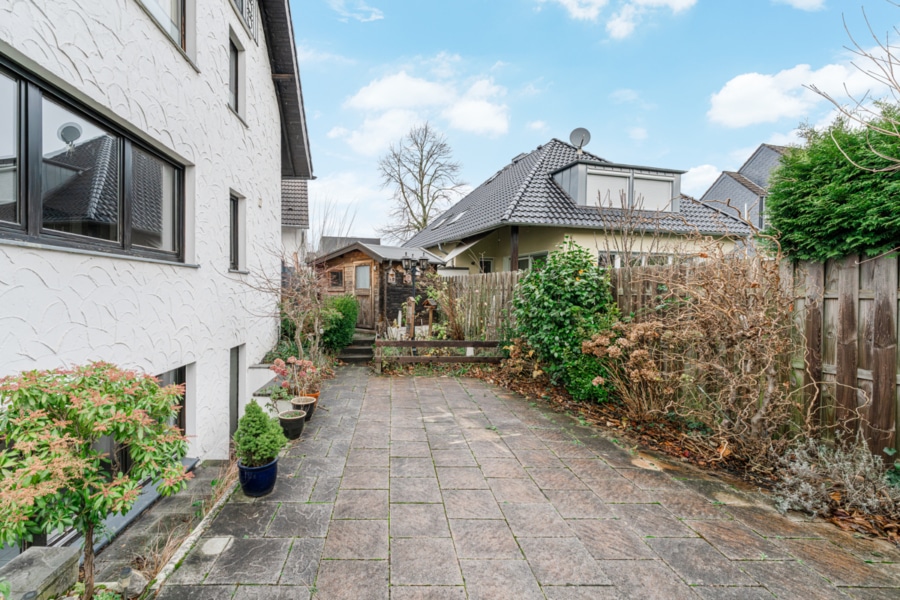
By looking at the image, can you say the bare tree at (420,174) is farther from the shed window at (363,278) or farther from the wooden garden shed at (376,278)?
the shed window at (363,278)

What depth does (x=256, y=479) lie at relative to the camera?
3.12 metres

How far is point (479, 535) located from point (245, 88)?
23.9ft

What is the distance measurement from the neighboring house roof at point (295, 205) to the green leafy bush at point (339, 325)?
4.60 meters

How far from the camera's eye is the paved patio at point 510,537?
2189 millimetres

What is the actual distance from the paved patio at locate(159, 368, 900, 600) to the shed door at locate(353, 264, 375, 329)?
9.82 meters

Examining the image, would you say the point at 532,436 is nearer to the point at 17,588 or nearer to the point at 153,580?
the point at 153,580

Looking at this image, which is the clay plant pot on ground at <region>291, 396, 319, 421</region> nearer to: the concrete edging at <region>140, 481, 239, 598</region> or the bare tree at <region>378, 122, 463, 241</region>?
the concrete edging at <region>140, 481, 239, 598</region>

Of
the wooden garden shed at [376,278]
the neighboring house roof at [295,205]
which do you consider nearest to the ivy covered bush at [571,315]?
the wooden garden shed at [376,278]

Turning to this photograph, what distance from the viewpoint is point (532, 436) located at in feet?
14.8

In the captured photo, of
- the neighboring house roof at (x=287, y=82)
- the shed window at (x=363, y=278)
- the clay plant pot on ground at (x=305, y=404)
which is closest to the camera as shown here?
the clay plant pot on ground at (x=305, y=404)

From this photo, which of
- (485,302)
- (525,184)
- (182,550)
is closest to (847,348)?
(182,550)

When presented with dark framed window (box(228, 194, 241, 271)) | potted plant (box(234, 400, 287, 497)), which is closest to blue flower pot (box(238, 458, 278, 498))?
potted plant (box(234, 400, 287, 497))

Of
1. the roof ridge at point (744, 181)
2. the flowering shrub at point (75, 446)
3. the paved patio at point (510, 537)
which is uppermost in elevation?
the roof ridge at point (744, 181)

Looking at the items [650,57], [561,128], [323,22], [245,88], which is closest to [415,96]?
[561,128]
